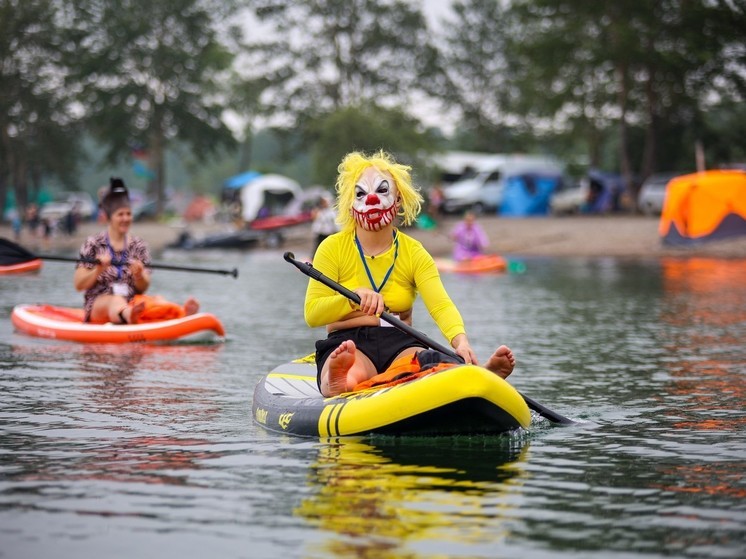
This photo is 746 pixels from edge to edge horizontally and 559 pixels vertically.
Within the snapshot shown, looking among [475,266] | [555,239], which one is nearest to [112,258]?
[475,266]

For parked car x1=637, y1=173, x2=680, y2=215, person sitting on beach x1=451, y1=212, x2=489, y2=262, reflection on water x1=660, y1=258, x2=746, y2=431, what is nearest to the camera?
reflection on water x1=660, y1=258, x2=746, y2=431

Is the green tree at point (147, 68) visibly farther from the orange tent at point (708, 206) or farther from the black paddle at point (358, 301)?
the black paddle at point (358, 301)

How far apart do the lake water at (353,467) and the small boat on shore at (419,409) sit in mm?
Result: 110

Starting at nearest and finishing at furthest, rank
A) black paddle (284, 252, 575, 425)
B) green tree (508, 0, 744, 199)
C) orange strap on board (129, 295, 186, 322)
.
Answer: black paddle (284, 252, 575, 425)
orange strap on board (129, 295, 186, 322)
green tree (508, 0, 744, 199)

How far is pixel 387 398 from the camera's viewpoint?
7266mm

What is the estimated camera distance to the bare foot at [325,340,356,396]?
24.3ft

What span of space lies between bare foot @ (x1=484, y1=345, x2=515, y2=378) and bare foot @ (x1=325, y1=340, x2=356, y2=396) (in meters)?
0.81

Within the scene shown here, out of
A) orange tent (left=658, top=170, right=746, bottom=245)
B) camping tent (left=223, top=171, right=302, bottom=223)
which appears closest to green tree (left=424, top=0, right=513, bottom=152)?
camping tent (left=223, top=171, right=302, bottom=223)

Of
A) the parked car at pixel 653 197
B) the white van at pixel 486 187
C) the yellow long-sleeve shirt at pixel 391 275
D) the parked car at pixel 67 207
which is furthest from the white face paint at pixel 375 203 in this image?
the parked car at pixel 67 207

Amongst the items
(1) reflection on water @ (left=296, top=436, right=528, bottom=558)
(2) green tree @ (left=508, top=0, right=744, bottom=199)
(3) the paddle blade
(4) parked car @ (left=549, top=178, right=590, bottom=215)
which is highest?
(2) green tree @ (left=508, top=0, right=744, bottom=199)

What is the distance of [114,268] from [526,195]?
37.8 metres

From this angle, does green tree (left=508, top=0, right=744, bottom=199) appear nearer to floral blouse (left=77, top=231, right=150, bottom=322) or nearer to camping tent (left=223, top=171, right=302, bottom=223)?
camping tent (left=223, top=171, right=302, bottom=223)

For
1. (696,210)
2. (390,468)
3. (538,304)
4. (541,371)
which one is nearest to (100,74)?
(696,210)

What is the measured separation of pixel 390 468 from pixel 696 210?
28.1 meters
